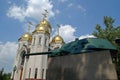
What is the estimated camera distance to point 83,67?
7312 millimetres

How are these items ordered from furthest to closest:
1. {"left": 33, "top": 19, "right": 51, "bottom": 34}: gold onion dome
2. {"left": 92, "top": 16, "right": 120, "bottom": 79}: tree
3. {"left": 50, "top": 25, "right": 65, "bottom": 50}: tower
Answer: {"left": 50, "top": 25, "right": 65, "bottom": 50}: tower → {"left": 33, "top": 19, "right": 51, "bottom": 34}: gold onion dome → {"left": 92, "top": 16, "right": 120, "bottom": 79}: tree

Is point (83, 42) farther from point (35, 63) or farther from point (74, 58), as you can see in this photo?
point (35, 63)

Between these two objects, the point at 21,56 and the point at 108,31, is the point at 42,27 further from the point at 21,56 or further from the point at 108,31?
the point at 108,31

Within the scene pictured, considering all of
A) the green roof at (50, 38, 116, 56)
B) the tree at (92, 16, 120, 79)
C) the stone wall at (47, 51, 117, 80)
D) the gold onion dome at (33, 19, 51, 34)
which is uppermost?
the gold onion dome at (33, 19, 51, 34)

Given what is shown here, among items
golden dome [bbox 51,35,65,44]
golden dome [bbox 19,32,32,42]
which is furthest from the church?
golden dome [bbox 19,32,32,42]

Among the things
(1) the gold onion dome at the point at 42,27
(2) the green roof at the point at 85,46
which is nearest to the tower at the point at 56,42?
(1) the gold onion dome at the point at 42,27

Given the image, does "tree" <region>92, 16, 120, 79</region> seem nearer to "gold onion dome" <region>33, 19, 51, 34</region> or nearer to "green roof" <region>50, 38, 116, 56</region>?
"green roof" <region>50, 38, 116, 56</region>

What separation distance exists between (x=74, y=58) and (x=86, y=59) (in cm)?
54

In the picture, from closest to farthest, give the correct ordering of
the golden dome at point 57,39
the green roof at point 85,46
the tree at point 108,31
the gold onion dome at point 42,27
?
the green roof at point 85,46
the tree at point 108,31
the gold onion dome at point 42,27
the golden dome at point 57,39

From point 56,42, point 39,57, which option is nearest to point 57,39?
point 56,42

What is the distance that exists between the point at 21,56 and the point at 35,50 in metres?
6.19

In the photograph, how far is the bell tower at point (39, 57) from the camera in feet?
118

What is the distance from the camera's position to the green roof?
756 cm

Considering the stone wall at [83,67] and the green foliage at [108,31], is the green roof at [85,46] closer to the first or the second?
the stone wall at [83,67]
